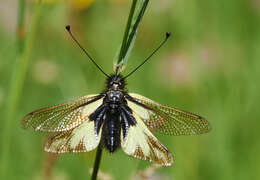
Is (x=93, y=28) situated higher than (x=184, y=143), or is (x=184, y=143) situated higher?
(x=93, y=28)

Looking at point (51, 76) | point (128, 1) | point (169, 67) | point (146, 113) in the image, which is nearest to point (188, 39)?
point (169, 67)

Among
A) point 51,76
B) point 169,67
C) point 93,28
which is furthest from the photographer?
point 93,28

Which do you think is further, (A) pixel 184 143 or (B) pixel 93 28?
(B) pixel 93 28

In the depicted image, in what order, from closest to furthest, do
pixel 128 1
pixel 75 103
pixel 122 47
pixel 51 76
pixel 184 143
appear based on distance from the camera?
pixel 122 47 < pixel 75 103 < pixel 184 143 < pixel 51 76 < pixel 128 1

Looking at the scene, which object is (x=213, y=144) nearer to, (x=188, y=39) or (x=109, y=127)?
(x=188, y=39)

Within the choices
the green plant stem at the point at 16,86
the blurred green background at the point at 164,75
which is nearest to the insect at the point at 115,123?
the green plant stem at the point at 16,86

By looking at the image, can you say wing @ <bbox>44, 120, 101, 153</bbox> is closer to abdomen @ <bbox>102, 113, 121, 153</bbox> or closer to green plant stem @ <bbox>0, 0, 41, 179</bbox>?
abdomen @ <bbox>102, 113, 121, 153</bbox>

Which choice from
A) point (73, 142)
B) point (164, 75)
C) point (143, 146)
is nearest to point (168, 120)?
point (143, 146)

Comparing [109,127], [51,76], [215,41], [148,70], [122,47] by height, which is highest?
[215,41]
